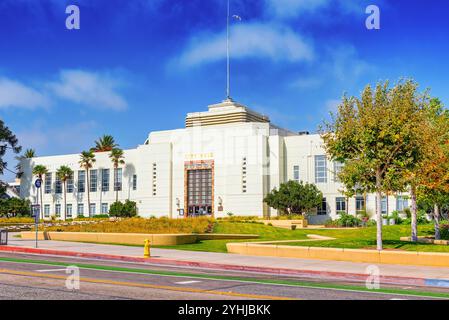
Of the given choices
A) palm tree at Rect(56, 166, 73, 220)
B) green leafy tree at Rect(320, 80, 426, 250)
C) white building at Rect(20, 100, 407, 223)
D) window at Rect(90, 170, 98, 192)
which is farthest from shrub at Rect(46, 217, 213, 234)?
palm tree at Rect(56, 166, 73, 220)

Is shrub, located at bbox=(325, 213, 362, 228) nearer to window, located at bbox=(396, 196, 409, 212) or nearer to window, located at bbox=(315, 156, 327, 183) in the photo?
window, located at bbox=(396, 196, 409, 212)

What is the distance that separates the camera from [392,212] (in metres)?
68.4

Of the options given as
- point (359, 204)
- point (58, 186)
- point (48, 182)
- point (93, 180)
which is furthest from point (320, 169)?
point (48, 182)

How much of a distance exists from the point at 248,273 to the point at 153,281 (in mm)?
4737

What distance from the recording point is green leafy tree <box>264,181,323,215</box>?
70.1 m

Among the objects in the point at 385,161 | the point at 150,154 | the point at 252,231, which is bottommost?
the point at 252,231

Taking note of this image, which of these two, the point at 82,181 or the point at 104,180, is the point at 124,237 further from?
the point at 82,181

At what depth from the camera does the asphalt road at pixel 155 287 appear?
1159cm

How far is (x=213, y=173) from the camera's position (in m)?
81.0

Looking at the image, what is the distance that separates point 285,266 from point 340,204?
56.0 metres

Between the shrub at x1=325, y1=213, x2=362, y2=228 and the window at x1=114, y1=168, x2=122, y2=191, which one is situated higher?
the window at x1=114, y1=168, x2=122, y2=191

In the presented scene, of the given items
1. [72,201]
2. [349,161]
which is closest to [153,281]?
[349,161]
